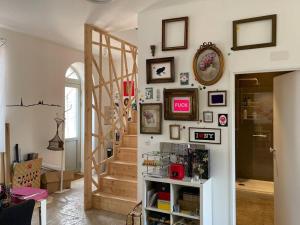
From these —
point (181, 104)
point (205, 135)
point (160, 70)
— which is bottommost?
point (205, 135)

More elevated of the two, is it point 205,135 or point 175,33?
point 175,33

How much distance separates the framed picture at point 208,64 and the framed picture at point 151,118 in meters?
0.64

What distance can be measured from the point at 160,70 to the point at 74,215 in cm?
242

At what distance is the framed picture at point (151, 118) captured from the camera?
336 cm

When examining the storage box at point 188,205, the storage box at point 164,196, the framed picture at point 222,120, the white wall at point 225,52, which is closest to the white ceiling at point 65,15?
the white wall at point 225,52

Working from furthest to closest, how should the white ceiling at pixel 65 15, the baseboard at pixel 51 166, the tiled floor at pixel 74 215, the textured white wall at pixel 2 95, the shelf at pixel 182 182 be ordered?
the baseboard at pixel 51 166, the textured white wall at pixel 2 95, the tiled floor at pixel 74 215, the white ceiling at pixel 65 15, the shelf at pixel 182 182

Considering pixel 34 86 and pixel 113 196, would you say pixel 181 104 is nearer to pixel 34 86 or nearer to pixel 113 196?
pixel 113 196

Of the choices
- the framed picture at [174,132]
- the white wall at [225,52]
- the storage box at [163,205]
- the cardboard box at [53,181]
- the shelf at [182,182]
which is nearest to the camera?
the white wall at [225,52]

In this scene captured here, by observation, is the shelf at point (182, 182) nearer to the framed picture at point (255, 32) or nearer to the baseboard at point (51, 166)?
the framed picture at point (255, 32)

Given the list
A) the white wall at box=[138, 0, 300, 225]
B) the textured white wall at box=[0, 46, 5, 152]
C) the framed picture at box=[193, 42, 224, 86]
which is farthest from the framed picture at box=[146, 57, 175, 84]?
the textured white wall at box=[0, 46, 5, 152]

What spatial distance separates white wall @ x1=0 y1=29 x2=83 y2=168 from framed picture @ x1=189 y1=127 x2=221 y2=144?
3043 millimetres

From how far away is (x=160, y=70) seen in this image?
3.34 m

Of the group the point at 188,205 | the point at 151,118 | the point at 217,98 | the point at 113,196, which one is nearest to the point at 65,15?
the point at 151,118

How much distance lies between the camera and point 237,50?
290cm
